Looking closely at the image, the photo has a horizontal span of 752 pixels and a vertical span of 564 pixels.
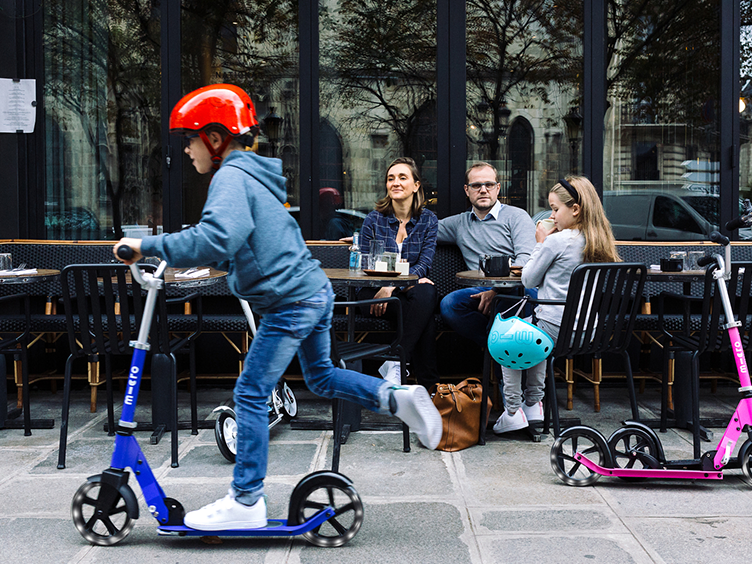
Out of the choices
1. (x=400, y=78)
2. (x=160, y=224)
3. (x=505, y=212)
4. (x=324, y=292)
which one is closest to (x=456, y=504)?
(x=324, y=292)

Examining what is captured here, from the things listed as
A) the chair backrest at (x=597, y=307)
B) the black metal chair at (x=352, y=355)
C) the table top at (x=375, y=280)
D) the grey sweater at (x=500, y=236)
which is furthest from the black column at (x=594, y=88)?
the black metal chair at (x=352, y=355)

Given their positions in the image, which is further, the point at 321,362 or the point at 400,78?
the point at 400,78

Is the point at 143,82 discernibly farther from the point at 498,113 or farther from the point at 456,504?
the point at 456,504

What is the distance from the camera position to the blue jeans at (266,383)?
2561mm

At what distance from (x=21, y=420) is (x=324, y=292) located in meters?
2.88

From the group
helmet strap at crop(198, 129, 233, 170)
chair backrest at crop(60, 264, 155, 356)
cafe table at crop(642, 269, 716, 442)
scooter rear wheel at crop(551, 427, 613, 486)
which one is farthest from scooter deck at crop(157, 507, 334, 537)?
cafe table at crop(642, 269, 716, 442)

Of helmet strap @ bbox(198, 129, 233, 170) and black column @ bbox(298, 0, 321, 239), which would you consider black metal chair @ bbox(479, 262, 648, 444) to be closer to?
helmet strap @ bbox(198, 129, 233, 170)

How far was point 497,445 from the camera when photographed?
161 inches

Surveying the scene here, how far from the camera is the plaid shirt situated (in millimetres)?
4910

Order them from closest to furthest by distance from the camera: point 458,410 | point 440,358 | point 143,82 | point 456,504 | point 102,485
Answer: point 102,485, point 456,504, point 458,410, point 440,358, point 143,82

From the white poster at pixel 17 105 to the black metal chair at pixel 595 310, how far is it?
14.2 ft

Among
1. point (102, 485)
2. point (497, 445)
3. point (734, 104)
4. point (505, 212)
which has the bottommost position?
point (497, 445)

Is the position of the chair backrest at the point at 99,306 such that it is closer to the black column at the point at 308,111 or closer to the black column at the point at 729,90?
the black column at the point at 308,111

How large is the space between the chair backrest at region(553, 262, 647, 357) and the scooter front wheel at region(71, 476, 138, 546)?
90.9 inches
